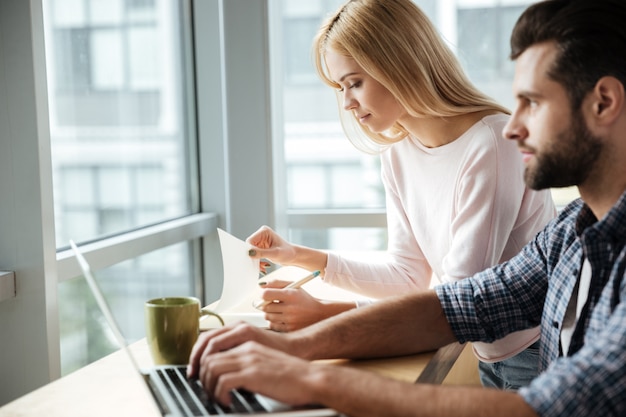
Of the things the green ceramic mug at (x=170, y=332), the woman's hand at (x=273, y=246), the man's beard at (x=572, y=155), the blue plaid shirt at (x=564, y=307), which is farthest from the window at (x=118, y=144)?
the man's beard at (x=572, y=155)

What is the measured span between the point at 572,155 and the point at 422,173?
708 millimetres

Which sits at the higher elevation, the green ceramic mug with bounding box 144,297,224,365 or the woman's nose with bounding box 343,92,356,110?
the woman's nose with bounding box 343,92,356,110

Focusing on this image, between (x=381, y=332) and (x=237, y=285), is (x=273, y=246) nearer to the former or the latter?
(x=237, y=285)

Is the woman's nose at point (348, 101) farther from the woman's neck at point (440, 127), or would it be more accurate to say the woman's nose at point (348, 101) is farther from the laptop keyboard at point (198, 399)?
the laptop keyboard at point (198, 399)

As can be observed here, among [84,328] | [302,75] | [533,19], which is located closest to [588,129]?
[533,19]

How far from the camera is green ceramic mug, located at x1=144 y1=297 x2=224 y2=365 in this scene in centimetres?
123

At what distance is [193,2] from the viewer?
288 centimetres

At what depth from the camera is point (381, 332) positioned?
4.37ft

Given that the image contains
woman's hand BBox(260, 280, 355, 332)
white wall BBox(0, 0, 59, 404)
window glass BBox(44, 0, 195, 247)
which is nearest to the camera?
woman's hand BBox(260, 280, 355, 332)

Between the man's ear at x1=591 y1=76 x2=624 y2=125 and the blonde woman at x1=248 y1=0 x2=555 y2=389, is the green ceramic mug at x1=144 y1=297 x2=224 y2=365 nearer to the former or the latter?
the blonde woman at x1=248 y1=0 x2=555 y2=389

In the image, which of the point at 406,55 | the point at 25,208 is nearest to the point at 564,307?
the point at 406,55

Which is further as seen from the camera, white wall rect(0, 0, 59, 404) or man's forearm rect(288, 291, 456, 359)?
white wall rect(0, 0, 59, 404)

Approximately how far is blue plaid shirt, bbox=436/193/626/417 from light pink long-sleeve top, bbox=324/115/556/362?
0.66ft

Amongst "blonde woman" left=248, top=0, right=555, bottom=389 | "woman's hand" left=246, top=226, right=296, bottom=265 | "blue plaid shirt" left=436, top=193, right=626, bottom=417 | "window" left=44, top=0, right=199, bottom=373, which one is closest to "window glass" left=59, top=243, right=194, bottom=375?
"window" left=44, top=0, right=199, bottom=373
